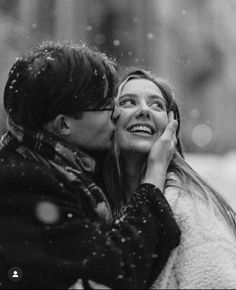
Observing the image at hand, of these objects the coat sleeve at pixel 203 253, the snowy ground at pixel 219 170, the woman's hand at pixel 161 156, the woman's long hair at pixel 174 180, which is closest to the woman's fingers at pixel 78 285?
the coat sleeve at pixel 203 253

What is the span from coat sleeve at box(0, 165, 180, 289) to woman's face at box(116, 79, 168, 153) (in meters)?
0.64

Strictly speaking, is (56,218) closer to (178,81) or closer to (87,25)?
(87,25)

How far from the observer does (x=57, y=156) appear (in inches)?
105

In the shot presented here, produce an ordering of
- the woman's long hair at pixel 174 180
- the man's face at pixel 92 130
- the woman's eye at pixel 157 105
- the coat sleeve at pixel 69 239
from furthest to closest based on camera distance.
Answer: the woman's eye at pixel 157 105
the woman's long hair at pixel 174 180
the man's face at pixel 92 130
the coat sleeve at pixel 69 239

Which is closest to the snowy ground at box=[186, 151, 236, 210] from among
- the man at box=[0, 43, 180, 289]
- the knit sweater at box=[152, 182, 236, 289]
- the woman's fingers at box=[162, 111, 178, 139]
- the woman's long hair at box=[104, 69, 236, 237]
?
the woman's long hair at box=[104, 69, 236, 237]

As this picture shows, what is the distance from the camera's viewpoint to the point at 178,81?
20281 mm

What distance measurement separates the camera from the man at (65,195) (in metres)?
2.51

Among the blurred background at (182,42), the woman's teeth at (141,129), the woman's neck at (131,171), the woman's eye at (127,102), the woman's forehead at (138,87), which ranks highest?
the woman's forehead at (138,87)

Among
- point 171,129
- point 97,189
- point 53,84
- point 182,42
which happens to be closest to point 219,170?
point 182,42

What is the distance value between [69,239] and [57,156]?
0.31 metres

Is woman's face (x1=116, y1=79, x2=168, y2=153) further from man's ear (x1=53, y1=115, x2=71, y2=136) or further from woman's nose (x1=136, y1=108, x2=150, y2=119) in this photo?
man's ear (x1=53, y1=115, x2=71, y2=136)

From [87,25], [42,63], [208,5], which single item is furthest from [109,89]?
[208,5]

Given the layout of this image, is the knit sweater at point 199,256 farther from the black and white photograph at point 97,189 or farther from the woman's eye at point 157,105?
the woman's eye at point 157,105

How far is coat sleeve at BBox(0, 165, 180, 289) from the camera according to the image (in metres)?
2.48
